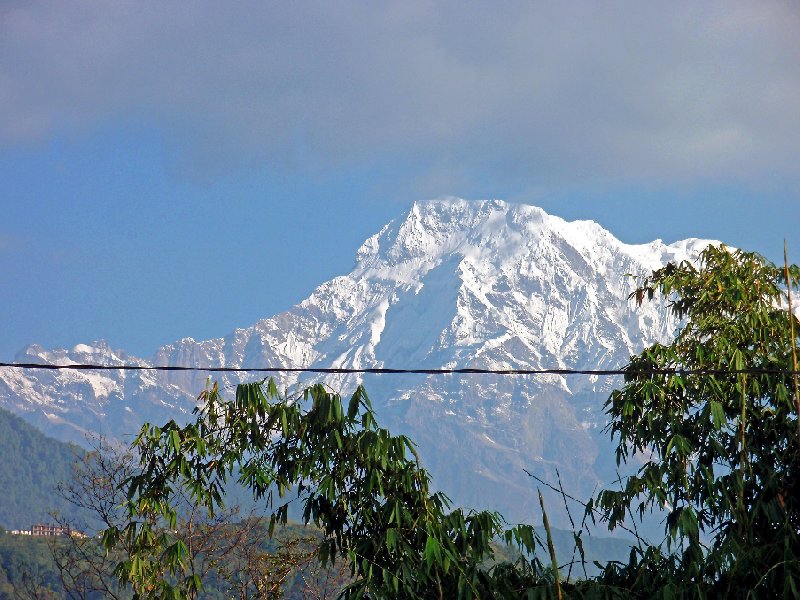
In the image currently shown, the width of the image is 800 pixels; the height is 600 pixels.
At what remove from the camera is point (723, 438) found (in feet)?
32.1

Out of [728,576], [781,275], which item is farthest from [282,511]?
[781,275]

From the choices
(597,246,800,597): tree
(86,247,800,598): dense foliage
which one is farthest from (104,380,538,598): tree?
(597,246,800,597): tree

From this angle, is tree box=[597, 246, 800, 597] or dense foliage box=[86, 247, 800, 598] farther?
tree box=[597, 246, 800, 597]

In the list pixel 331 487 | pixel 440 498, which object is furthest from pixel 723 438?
pixel 331 487

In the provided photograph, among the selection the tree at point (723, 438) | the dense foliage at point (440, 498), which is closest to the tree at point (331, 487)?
the dense foliage at point (440, 498)

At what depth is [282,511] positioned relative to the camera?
A: 880cm

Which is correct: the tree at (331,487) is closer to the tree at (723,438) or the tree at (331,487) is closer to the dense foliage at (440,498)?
the dense foliage at (440,498)

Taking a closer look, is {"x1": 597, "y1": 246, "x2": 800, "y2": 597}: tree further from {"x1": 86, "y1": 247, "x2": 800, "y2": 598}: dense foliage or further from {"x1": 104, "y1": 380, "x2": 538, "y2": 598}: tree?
{"x1": 104, "y1": 380, "x2": 538, "y2": 598}: tree

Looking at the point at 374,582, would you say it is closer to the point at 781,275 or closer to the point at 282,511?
the point at 282,511

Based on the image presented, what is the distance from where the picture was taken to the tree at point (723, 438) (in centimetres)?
835

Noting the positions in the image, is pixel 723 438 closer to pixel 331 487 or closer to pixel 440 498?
pixel 440 498

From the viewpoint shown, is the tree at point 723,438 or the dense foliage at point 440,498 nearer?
the dense foliage at point 440,498

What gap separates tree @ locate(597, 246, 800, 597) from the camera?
8.35m

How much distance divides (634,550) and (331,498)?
2.38m
